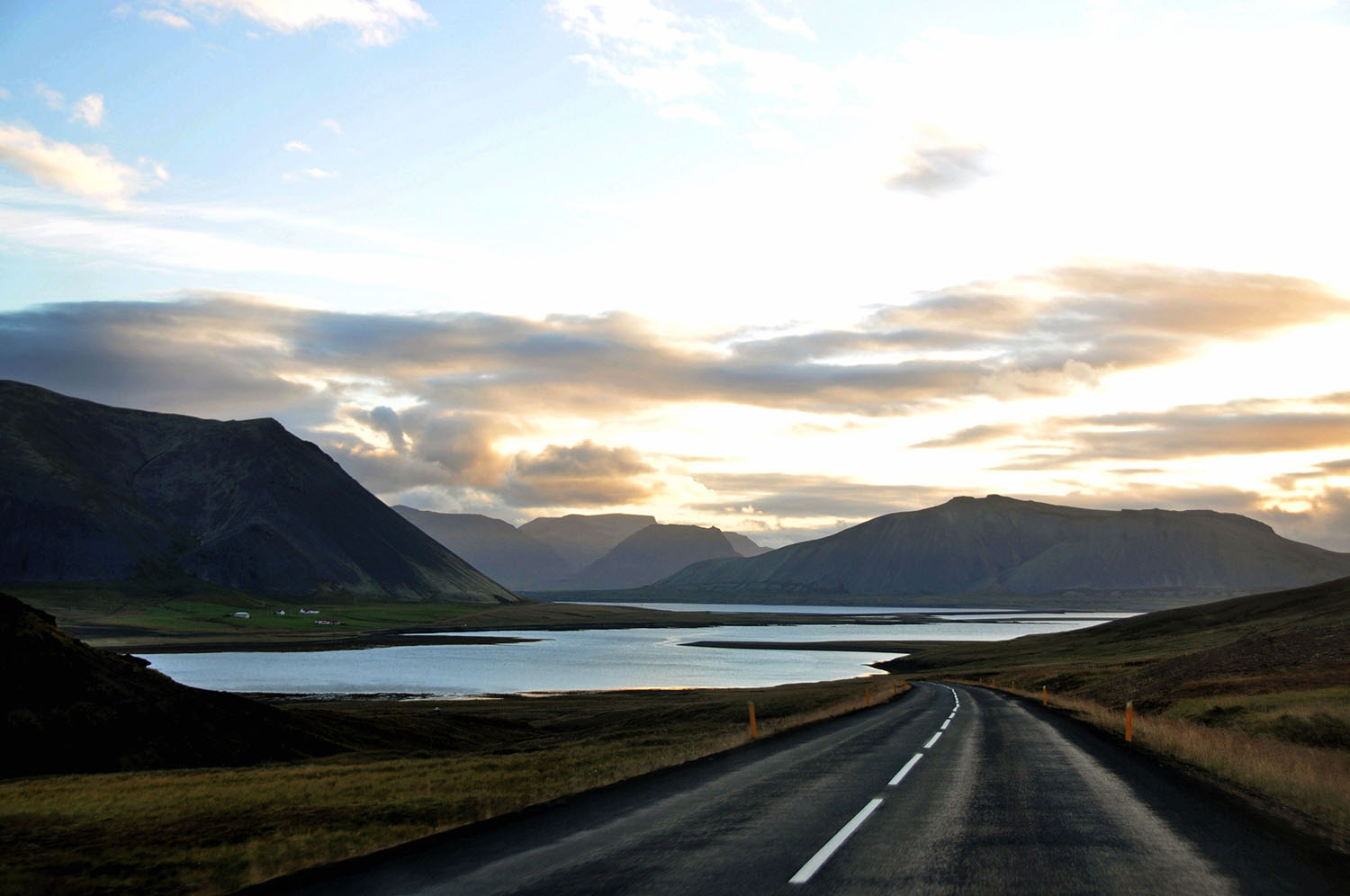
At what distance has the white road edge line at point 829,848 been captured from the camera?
10961mm

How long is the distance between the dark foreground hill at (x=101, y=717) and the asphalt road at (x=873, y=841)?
2348 cm

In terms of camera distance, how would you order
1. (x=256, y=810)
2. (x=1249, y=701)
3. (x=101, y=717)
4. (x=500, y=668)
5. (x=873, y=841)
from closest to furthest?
1. (x=873, y=841)
2. (x=256, y=810)
3. (x=101, y=717)
4. (x=1249, y=701)
5. (x=500, y=668)

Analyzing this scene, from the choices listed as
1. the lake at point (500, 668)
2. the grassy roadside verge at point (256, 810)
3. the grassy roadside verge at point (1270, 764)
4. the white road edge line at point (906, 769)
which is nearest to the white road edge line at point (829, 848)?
the white road edge line at point (906, 769)

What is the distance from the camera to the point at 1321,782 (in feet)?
58.6

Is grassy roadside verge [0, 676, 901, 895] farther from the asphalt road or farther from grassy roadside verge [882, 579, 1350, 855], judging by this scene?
grassy roadside verge [882, 579, 1350, 855]

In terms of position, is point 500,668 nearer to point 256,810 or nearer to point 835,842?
point 256,810

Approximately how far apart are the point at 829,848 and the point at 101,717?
3267cm

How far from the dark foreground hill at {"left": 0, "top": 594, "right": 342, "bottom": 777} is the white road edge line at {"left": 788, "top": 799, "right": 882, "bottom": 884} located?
2915 cm

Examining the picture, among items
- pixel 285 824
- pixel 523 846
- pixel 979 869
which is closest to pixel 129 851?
pixel 285 824

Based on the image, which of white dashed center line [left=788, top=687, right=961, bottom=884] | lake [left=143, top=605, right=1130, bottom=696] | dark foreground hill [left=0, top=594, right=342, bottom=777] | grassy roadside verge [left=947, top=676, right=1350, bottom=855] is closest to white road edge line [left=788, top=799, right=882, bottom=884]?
white dashed center line [left=788, top=687, right=961, bottom=884]

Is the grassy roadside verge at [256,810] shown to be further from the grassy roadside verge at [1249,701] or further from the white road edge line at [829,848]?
the grassy roadside verge at [1249,701]

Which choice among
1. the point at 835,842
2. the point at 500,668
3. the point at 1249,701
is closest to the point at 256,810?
the point at 835,842

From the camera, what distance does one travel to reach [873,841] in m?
13.0

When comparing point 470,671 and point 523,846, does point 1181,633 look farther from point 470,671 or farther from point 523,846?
point 523,846
